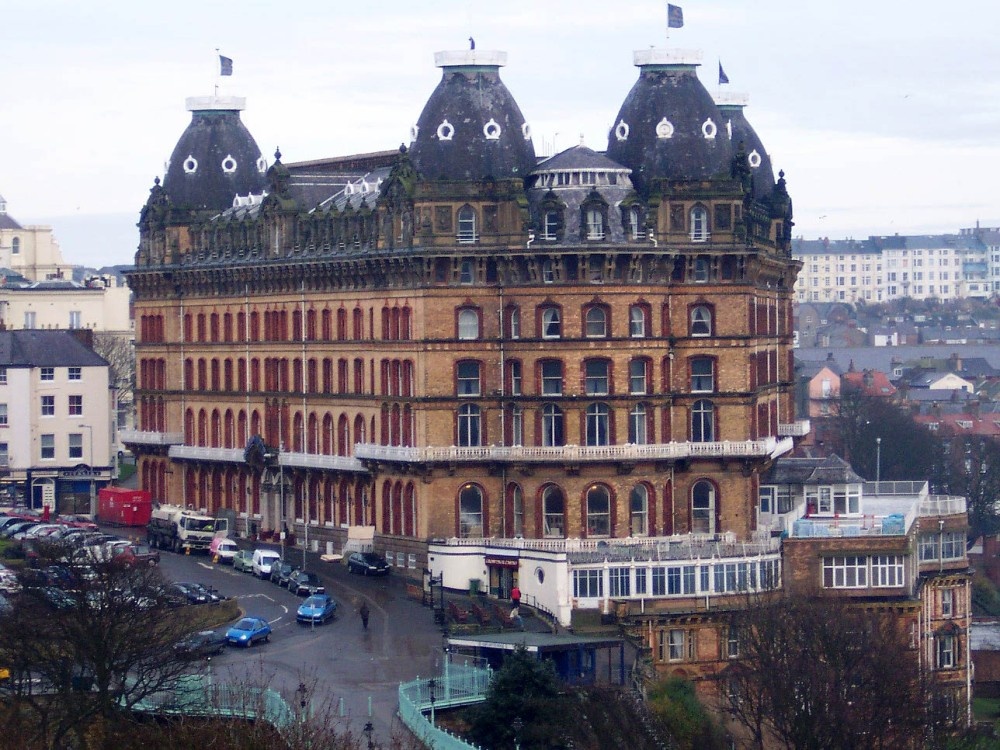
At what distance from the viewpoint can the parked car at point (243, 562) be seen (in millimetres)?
131375

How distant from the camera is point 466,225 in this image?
127375mm

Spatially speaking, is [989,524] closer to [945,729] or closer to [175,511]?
[175,511]

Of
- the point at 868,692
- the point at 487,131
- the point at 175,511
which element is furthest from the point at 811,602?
the point at 175,511

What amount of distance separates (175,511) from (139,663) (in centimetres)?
5446

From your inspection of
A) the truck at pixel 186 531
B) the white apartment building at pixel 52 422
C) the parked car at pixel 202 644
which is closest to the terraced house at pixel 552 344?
the truck at pixel 186 531

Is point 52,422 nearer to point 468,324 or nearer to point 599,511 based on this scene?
point 468,324

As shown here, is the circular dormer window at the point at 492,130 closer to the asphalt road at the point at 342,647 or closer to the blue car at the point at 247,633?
the asphalt road at the point at 342,647

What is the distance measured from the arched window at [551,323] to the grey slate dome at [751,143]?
28482 millimetres

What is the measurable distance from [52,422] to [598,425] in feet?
175

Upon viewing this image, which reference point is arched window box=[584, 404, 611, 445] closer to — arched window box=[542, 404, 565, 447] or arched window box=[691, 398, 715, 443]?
arched window box=[542, 404, 565, 447]

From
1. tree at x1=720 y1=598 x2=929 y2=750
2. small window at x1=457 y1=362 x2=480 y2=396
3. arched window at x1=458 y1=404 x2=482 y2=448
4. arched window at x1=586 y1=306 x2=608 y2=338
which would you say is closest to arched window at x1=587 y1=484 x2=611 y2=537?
arched window at x1=458 y1=404 x2=482 y2=448

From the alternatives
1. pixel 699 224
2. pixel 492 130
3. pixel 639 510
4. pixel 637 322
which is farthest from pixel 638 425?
pixel 492 130

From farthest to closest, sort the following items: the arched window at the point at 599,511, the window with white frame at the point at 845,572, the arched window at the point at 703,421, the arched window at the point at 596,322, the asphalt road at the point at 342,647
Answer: the arched window at the point at 703,421, the arched window at the point at 596,322, the arched window at the point at 599,511, the window with white frame at the point at 845,572, the asphalt road at the point at 342,647

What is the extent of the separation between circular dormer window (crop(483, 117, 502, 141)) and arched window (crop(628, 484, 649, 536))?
1662cm
